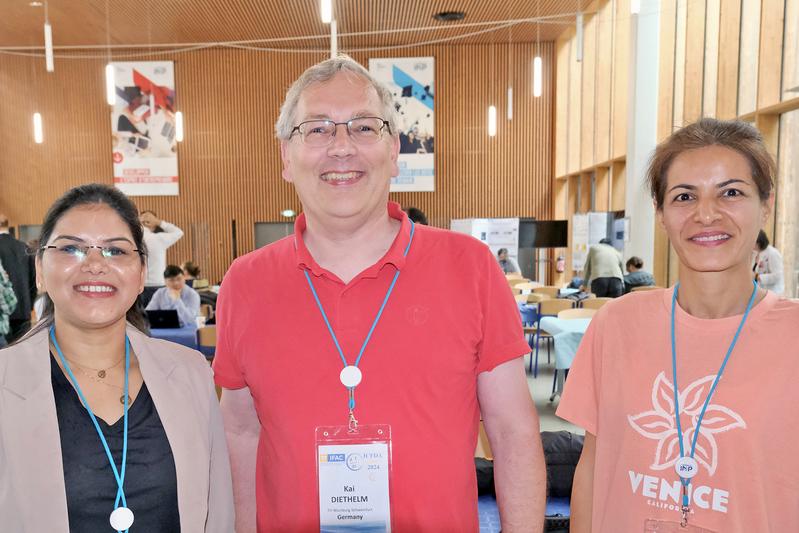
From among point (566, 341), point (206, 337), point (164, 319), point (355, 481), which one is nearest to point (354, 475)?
point (355, 481)

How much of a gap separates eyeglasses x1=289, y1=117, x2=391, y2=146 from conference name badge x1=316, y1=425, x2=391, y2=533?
712 mm

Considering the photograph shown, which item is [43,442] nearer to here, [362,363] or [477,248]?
[362,363]

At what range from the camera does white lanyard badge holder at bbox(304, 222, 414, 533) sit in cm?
133

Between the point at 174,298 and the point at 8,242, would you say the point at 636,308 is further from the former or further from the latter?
the point at 8,242

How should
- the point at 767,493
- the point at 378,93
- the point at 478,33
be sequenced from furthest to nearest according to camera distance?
the point at 478,33 < the point at 378,93 < the point at 767,493

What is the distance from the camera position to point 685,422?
130 centimetres

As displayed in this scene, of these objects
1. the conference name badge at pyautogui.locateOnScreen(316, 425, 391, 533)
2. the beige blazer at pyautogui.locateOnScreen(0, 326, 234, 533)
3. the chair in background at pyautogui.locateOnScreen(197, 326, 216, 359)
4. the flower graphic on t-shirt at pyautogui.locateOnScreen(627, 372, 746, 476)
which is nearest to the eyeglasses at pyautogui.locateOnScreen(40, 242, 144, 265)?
the beige blazer at pyautogui.locateOnScreen(0, 326, 234, 533)

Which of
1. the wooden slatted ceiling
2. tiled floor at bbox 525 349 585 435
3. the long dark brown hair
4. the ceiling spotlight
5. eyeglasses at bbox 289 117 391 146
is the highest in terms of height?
the ceiling spotlight

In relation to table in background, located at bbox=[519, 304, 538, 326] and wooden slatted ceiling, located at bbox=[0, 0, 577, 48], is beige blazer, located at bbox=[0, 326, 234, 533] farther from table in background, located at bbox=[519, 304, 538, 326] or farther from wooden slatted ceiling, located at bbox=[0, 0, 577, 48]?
wooden slatted ceiling, located at bbox=[0, 0, 577, 48]

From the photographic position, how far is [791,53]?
6.22 m

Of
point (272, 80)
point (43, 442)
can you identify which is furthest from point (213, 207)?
point (43, 442)

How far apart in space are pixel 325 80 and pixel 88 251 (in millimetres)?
747

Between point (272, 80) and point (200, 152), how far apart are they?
8.07ft

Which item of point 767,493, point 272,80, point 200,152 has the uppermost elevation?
point 272,80
